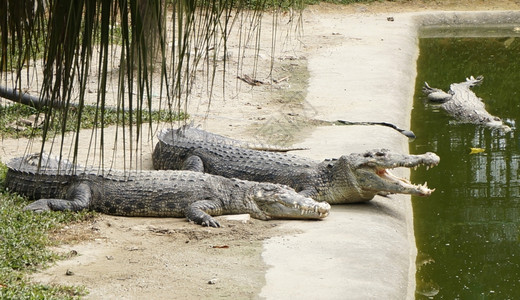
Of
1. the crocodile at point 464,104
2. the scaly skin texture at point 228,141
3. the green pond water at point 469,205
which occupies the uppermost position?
the crocodile at point 464,104

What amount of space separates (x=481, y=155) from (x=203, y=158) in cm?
321

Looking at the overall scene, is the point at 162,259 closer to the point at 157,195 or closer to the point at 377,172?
the point at 157,195

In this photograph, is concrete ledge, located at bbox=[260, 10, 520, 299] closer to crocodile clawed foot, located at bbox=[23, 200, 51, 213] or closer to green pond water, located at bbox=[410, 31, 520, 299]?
green pond water, located at bbox=[410, 31, 520, 299]

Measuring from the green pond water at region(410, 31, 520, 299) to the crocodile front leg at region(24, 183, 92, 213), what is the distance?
8.21 feet

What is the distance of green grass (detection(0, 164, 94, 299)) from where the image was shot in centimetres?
386

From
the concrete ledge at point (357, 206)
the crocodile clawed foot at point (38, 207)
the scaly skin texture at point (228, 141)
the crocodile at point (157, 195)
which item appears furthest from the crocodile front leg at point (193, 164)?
the crocodile clawed foot at point (38, 207)

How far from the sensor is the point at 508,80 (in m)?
12.5

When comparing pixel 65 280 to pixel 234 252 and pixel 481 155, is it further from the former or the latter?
pixel 481 155

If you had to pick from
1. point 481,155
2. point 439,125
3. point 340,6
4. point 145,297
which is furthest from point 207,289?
point 340,6

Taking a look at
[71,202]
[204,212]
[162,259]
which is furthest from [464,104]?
[162,259]

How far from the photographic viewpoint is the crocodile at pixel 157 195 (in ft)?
18.7

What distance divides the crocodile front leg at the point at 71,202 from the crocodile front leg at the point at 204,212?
76 centimetres

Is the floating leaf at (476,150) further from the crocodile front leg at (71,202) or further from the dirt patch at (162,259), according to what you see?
the crocodile front leg at (71,202)

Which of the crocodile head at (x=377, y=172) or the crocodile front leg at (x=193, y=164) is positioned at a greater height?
the crocodile head at (x=377, y=172)
